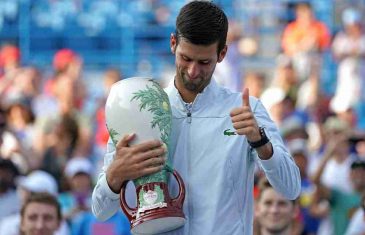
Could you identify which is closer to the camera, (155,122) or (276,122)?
(155,122)

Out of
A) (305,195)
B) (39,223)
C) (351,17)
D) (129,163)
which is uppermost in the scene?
(351,17)

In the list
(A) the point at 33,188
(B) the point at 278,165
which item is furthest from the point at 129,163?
(A) the point at 33,188

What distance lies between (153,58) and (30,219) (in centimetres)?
1007

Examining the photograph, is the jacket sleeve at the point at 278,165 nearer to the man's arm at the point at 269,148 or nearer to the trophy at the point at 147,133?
the man's arm at the point at 269,148

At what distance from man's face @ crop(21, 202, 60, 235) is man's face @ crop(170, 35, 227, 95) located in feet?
9.34

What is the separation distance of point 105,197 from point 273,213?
2.90 m

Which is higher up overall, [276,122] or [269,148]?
[276,122]

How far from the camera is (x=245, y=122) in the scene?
4.68 meters

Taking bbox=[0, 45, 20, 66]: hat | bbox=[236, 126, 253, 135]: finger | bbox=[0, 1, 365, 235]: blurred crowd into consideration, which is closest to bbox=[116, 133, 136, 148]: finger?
bbox=[236, 126, 253, 135]: finger

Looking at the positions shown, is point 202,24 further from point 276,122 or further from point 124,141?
point 276,122

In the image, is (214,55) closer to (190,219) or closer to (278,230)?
(190,219)

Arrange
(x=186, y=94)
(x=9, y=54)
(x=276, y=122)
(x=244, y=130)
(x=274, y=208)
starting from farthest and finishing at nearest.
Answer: (x=9, y=54) < (x=276, y=122) < (x=274, y=208) < (x=186, y=94) < (x=244, y=130)

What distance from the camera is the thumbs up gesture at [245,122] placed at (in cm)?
468

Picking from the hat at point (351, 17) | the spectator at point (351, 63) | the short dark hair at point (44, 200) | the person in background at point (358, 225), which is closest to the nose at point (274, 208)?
the person in background at point (358, 225)
